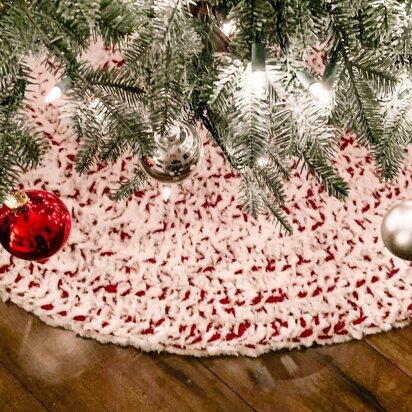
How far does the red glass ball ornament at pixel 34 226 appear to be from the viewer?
0.92 metres

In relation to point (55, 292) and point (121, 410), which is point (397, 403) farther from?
point (55, 292)

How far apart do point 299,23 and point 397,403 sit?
2.78ft

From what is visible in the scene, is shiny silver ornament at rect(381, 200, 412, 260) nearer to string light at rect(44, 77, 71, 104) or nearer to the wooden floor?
the wooden floor

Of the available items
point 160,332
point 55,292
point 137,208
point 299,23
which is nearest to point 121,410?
point 160,332

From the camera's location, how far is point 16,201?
875 mm

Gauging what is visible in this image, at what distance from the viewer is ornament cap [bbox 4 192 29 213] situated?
2.85ft

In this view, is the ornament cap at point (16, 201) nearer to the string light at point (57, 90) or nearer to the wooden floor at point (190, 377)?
the string light at point (57, 90)

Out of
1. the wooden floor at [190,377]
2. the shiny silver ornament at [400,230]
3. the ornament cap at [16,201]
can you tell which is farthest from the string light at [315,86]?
the wooden floor at [190,377]

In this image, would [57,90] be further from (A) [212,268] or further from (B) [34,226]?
(A) [212,268]

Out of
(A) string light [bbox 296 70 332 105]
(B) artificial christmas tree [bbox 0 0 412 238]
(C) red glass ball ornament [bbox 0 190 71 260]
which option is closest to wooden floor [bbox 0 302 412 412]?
(C) red glass ball ornament [bbox 0 190 71 260]

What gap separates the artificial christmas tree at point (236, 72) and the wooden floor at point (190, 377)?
0.51 metres

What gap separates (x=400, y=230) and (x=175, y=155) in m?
0.41

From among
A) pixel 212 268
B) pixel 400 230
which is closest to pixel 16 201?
pixel 212 268

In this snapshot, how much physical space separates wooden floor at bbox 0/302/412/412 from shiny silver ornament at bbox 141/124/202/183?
1.34 feet
